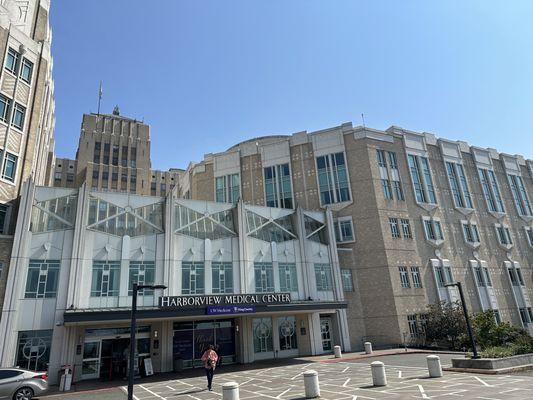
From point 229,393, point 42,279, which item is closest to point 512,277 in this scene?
point 229,393

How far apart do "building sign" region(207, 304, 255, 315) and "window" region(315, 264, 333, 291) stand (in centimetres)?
924

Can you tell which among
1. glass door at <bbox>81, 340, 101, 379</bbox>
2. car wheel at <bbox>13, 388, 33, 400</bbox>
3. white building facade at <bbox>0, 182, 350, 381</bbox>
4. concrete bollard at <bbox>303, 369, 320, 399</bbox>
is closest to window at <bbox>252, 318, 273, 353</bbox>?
white building facade at <bbox>0, 182, 350, 381</bbox>

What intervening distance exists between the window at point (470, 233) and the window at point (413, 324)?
44.0 ft

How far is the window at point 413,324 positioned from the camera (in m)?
33.0

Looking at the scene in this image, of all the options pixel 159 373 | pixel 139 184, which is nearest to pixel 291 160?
pixel 159 373

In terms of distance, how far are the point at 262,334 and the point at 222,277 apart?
573 centimetres

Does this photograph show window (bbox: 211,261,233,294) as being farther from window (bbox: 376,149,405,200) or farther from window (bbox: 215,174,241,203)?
window (bbox: 376,149,405,200)

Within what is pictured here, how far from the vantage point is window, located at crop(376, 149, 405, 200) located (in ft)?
125

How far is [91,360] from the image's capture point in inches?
899

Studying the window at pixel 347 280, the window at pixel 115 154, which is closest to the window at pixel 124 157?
the window at pixel 115 154

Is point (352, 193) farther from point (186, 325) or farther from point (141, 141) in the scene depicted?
point (141, 141)

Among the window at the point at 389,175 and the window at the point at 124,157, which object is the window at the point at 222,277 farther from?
the window at the point at 124,157

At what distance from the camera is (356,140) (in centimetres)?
3888

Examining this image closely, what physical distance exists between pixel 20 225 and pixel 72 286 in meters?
4.87
